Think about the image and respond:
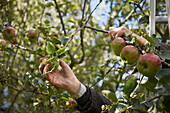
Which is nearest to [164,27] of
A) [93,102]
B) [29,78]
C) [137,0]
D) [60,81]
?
[137,0]

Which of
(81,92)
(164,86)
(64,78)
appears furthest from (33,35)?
(164,86)

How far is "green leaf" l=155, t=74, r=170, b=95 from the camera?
59 centimetres

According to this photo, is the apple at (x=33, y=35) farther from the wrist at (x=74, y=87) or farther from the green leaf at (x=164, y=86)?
the green leaf at (x=164, y=86)

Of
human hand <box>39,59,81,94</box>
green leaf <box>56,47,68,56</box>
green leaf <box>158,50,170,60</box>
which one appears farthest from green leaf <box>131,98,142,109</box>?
human hand <box>39,59,81,94</box>

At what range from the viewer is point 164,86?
1.96ft

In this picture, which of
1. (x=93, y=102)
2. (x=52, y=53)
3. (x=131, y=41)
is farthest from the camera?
(x=93, y=102)

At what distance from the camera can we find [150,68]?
0.81m

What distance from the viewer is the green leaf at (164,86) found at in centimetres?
59

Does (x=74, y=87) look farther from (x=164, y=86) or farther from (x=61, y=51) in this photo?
(x=164, y=86)

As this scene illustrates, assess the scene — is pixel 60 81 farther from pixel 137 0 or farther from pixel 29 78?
pixel 137 0

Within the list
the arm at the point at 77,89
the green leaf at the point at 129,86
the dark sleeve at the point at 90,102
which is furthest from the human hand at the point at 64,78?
the green leaf at the point at 129,86

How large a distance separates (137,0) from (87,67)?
68.5 inches

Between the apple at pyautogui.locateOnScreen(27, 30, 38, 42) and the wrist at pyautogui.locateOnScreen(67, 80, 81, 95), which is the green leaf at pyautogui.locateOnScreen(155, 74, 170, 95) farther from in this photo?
the apple at pyautogui.locateOnScreen(27, 30, 38, 42)

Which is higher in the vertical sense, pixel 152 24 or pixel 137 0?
pixel 137 0
